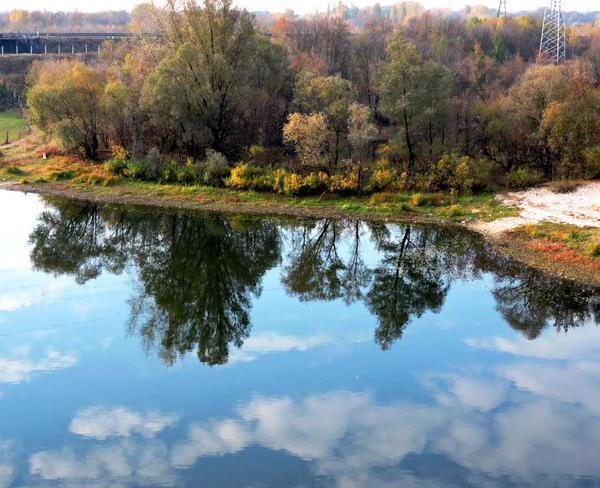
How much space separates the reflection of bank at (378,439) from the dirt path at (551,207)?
538 inches

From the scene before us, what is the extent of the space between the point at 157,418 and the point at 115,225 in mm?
18276

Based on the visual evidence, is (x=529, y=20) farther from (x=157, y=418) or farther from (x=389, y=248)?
(x=157, y=418)

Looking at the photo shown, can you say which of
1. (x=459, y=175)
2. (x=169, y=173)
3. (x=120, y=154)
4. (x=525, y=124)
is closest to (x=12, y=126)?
(x=120, y=154)

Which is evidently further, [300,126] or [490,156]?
[490,156]

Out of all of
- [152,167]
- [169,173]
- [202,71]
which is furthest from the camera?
[202,71]

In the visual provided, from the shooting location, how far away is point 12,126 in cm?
5856

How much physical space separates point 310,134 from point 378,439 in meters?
23.5

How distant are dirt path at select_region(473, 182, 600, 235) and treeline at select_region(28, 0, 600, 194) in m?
1.73

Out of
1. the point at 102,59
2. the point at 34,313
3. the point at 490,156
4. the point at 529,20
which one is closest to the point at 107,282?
the point at 34,313

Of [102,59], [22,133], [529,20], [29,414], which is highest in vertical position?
[529,20]

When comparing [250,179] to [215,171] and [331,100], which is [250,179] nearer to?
[215,171]

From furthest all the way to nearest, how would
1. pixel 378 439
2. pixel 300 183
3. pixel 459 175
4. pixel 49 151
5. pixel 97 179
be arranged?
1. pixel 49 151
2. pixel 97 179
3. pixel 300 183
4. pixel 459 175
5. pixel 378 439

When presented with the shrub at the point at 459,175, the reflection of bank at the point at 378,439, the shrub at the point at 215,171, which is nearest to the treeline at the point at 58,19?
the shrub at the point at 215,171

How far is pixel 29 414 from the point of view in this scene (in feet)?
48.0
